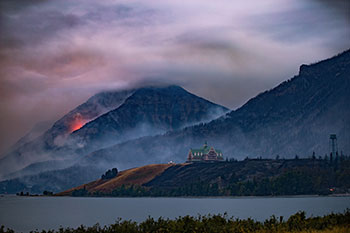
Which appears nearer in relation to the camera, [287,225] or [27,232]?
[287,225]

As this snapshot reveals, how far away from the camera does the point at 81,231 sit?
82.2 meters

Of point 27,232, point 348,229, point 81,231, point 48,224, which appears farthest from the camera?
point 48,224

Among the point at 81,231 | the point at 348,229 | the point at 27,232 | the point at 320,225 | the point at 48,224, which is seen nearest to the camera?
the point at 348,229

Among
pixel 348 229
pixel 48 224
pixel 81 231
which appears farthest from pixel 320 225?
pixel 48 224

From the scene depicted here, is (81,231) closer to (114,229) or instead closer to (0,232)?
(114,229)

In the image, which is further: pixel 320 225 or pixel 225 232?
pixel 320 225

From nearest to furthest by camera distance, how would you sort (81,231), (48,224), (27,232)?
(81,231) < (27,232) < (48,224)

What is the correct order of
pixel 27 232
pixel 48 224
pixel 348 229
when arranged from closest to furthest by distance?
1. pixel 348 229
2. pixel 27 232
3. pixel 48 224

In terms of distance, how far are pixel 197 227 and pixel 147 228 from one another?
280 inches

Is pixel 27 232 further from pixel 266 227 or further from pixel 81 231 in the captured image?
pixel 266 227

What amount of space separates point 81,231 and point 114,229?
4.50 m

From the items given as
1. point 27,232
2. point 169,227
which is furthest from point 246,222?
point 27,232

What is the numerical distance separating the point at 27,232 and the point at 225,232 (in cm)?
8470

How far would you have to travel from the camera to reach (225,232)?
81125 millimetres
